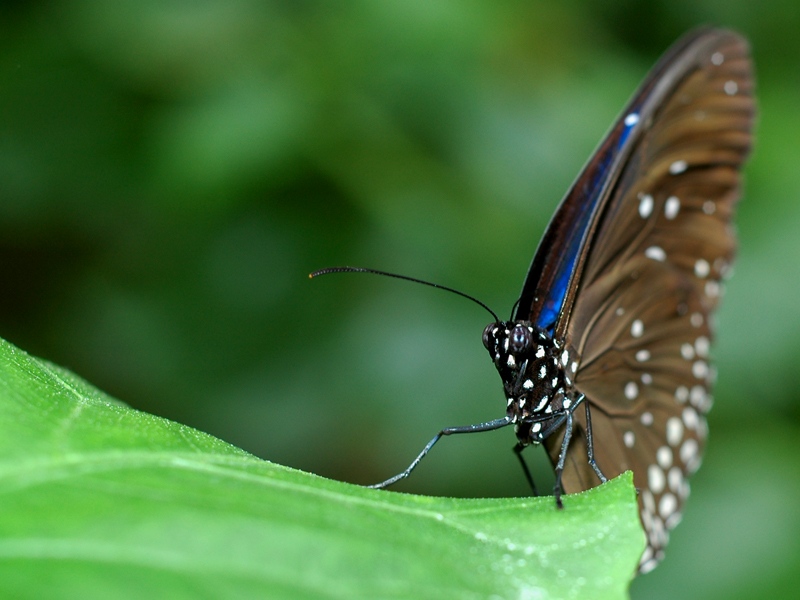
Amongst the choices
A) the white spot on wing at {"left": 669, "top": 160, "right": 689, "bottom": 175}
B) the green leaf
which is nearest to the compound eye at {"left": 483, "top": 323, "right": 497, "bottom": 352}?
the green leaf

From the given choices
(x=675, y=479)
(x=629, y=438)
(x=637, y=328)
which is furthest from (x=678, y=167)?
(x=675, y=479)

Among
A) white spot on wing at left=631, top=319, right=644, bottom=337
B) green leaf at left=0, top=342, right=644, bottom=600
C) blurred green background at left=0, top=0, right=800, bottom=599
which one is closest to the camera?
green leaf at left=0, top=342, right=644, bottom=600

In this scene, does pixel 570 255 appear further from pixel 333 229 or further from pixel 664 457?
pixel 333 229

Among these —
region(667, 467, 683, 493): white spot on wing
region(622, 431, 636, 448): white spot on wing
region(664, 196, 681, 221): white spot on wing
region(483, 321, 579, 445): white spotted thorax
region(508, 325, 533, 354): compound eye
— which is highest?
region(664, 196, 681, 221): white spot on wing

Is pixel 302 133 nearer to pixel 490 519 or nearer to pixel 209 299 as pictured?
pixel 209 299

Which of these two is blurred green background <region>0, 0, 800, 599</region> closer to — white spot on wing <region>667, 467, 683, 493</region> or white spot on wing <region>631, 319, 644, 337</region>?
white spot on wing <region>667, 467, 683, 493</region>

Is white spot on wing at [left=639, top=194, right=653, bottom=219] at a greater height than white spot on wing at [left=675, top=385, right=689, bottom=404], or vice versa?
white spot on wing at [left=639, top=194, right=653, bottom=219]

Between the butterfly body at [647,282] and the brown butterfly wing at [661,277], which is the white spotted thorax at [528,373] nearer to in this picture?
the butterfly body at [647,282]
